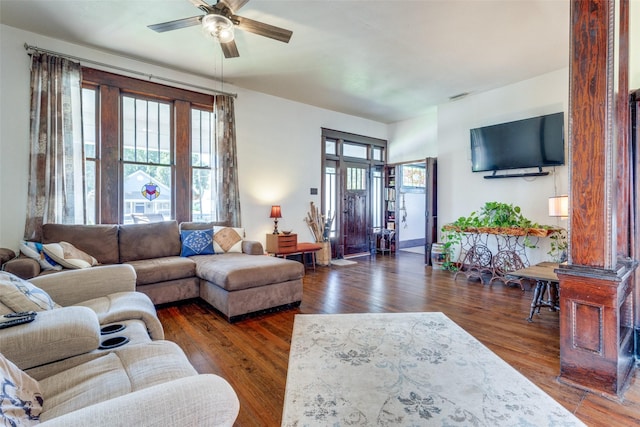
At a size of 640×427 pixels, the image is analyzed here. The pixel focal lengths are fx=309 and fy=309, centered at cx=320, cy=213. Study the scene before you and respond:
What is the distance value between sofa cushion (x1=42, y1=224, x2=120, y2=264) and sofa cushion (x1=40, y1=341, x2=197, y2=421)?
8.88 ft

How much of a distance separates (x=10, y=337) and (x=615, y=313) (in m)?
3.13

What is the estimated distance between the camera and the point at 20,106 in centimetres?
360

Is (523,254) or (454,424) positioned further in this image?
(523,254)

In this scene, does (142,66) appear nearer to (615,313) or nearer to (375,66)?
(375,66)

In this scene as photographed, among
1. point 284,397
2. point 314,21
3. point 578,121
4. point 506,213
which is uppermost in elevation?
point 314,21

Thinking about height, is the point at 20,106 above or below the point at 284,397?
above

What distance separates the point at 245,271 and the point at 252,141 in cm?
297

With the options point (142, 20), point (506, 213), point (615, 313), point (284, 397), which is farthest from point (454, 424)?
point (142, 20)

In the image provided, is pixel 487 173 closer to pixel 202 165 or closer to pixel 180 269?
pixel 202 165

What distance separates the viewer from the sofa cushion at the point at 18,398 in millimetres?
833

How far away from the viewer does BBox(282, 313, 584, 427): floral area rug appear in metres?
1.70

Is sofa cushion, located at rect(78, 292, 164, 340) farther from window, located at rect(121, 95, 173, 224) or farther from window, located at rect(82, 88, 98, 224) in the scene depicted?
window, located at rect(121, 95, 173, 224)

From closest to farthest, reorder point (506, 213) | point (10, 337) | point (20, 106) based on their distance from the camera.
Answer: point (10, 337) → point (20, 106) → point (506, 213)

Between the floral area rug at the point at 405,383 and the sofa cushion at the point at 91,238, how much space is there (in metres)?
2.47
